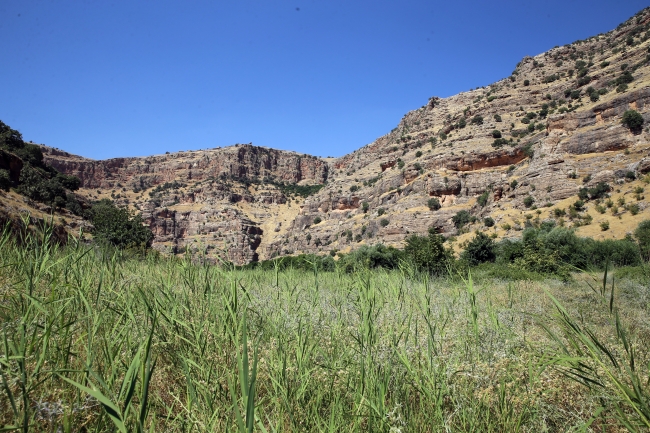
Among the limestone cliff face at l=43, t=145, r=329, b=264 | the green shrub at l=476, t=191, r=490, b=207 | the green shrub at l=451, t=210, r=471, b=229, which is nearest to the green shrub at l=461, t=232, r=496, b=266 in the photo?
the green shrub at l=451, t=210, r=471, b=229

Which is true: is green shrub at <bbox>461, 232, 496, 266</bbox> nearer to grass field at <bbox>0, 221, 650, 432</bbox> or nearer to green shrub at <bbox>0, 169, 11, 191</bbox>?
grass field at <bbox>0, 221, 650, 432</bbox>

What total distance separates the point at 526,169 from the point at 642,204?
415 inches

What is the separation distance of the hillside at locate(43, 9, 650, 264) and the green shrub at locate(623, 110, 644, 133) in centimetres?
18

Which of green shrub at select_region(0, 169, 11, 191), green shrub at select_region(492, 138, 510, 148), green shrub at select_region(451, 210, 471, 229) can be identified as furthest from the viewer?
green shrub at select_region(492, 138, 510, 148)

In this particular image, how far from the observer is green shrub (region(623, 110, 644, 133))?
83.7ft

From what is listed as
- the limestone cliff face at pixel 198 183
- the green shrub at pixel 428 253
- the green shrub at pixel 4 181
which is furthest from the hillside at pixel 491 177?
the green shrub at pixel 4 181

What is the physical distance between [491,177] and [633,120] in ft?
37.5

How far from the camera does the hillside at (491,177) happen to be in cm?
2542

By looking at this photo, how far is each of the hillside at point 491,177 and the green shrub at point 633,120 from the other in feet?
0.60

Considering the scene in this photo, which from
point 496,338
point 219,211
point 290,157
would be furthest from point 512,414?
point 290,157

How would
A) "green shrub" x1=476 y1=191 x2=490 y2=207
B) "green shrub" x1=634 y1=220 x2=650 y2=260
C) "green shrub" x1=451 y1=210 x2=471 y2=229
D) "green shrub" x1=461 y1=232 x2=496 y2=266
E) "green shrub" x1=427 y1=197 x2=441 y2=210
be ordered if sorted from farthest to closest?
"green shrub" x1=427 y1=197 x2=441 y2=210 → "green shrub" x1=476 y1=191 x2=490 y2=207 → "green shrub" x1=451 y1=210 x2=471 y2=229 → "green shrub" x1=461 y1=232 x2=496 y2=266 → "green shrub" x1=634 y1=220 x2=650 y2=260

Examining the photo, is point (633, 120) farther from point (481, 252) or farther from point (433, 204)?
point (481, 252)

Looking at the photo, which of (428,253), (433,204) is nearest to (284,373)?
(428,253)

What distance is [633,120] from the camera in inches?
1009
